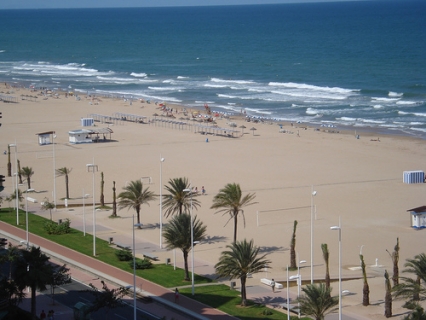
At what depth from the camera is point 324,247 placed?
27.9 m

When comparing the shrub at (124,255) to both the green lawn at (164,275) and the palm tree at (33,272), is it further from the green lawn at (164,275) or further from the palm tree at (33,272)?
the palm tree at (33,272)

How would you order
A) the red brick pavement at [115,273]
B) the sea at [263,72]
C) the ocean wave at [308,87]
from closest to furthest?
the red brick pavement at [115,273] → the sea at [263,72] → the ocean wave at [308,87]

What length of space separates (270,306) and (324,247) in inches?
110

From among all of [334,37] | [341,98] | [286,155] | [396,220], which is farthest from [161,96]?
[334,37]

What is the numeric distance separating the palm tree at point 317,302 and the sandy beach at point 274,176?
9.99ft

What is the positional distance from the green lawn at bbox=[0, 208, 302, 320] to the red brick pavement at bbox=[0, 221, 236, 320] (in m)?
0.34

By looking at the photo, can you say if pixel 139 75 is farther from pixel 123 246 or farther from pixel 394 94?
pixel 123 246

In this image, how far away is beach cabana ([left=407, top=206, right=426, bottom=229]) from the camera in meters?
37.2

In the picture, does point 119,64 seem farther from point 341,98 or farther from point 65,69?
point 341,98

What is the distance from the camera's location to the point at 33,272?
23.2 meters

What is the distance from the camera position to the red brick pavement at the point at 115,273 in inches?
1029

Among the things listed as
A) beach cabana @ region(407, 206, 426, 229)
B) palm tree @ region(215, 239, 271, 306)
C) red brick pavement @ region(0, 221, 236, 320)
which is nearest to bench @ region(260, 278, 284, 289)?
palm tree @ region(215, 239, 271, 306)

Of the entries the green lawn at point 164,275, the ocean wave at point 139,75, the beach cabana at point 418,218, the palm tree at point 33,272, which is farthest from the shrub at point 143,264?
the ocean wave at point 139,75

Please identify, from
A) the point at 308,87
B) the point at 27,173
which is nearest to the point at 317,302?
the point at 27,173
